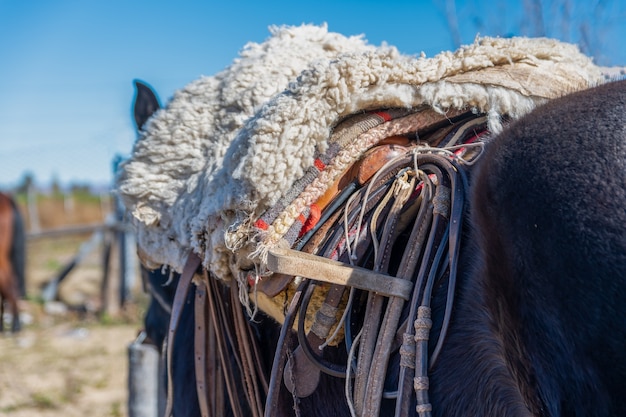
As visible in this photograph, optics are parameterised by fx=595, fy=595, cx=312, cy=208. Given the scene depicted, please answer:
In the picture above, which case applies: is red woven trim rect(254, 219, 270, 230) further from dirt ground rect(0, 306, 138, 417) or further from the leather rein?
dirt ground rect(0, 306, 138, 417)

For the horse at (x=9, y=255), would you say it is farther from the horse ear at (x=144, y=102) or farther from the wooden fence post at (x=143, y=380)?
the horse ear at (x=144, y=102)

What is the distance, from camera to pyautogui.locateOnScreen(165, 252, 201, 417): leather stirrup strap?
1.75 metres

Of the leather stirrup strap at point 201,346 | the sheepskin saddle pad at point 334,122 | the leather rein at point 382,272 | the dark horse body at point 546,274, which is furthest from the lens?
the leather stirrup strap at point 201,346

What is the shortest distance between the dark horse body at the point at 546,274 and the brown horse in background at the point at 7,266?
8.53m

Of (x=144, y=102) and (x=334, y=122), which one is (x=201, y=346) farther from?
(x=144, y=102)

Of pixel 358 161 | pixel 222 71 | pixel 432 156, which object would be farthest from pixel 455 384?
pixel 222 71

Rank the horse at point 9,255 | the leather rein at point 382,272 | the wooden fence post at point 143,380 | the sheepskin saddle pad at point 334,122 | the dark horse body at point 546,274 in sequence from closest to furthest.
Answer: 1. the dark horse body at point 546,274
2. the leather rein at point 382,272
3. the sheepskin saddle pad at point 334,122
4. the wooden fence post at point 143,380
5. the horse at point 9,255

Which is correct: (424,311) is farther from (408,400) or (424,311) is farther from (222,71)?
(222,71)

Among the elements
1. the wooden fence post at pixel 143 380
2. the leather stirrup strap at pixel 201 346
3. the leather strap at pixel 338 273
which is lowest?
the wooden fence post at pixel 143 380

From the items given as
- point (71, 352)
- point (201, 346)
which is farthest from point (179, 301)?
point (71, 352)

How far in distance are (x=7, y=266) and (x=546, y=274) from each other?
9117mm

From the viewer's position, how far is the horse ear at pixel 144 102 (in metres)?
2.27

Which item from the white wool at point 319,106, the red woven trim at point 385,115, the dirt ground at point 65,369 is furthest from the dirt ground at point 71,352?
the red woven trim at point 385,115

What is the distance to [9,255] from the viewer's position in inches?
343
